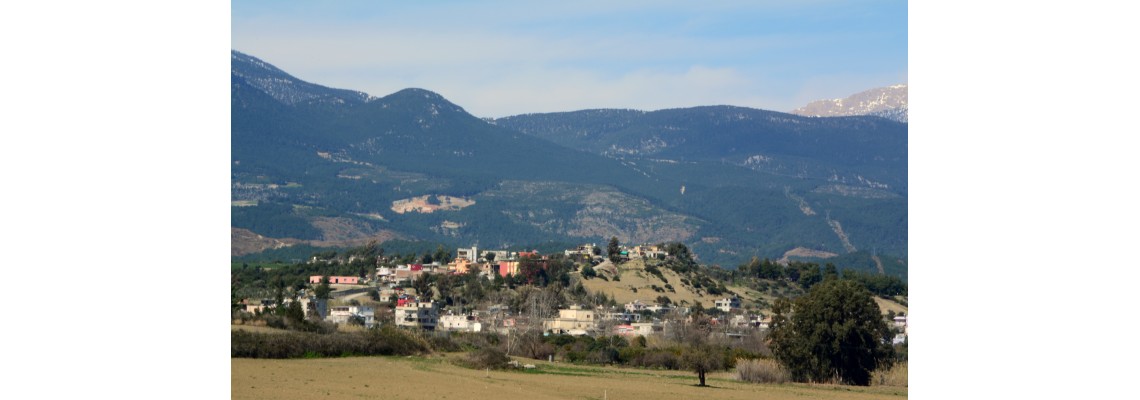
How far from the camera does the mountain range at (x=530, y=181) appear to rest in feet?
345

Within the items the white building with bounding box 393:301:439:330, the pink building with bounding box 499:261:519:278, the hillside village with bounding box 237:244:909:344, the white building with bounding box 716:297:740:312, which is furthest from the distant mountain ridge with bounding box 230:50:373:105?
the white building with bounding box 393:301:439:330

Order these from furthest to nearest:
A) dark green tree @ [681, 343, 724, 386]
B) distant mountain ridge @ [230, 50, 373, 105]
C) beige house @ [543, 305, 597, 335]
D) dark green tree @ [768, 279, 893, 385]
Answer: distant mountain ridge @ [230, 50, 373, 105]
beige house @ [543, 305, 597, 335]
dark green tree @ [681, 343, 724, 386]
dark green tree @ [768, 279, 893, 385]

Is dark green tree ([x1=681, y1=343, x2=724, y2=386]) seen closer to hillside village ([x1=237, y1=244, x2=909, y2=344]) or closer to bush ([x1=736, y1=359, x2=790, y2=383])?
bush ([x1=736, y1=359, x2=790, y2=383])

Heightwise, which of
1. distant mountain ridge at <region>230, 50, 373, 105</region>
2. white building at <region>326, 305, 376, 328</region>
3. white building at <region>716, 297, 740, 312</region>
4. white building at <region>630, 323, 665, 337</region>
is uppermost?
distant mountain ridge at <region>230, 50, 373, 105</region>

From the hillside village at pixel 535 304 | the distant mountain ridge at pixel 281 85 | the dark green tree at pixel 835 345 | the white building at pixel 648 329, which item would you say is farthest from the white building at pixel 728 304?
the distant mountain ridge at pixel 281 85

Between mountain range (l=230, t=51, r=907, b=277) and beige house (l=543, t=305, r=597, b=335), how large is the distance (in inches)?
1348

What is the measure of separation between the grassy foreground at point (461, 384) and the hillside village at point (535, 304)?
932cm

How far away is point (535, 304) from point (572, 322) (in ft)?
4.63

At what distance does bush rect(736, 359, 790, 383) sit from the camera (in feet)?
83.7

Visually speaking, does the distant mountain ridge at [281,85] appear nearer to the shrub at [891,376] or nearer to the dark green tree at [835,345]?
the dark green tree at [835,345]

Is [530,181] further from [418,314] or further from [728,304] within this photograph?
[418,314]

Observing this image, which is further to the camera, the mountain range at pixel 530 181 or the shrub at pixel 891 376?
the mountain range at pixel 530 181

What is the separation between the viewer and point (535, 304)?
45.0 meters

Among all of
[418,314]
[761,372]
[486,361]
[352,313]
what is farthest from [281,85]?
[761,372]
